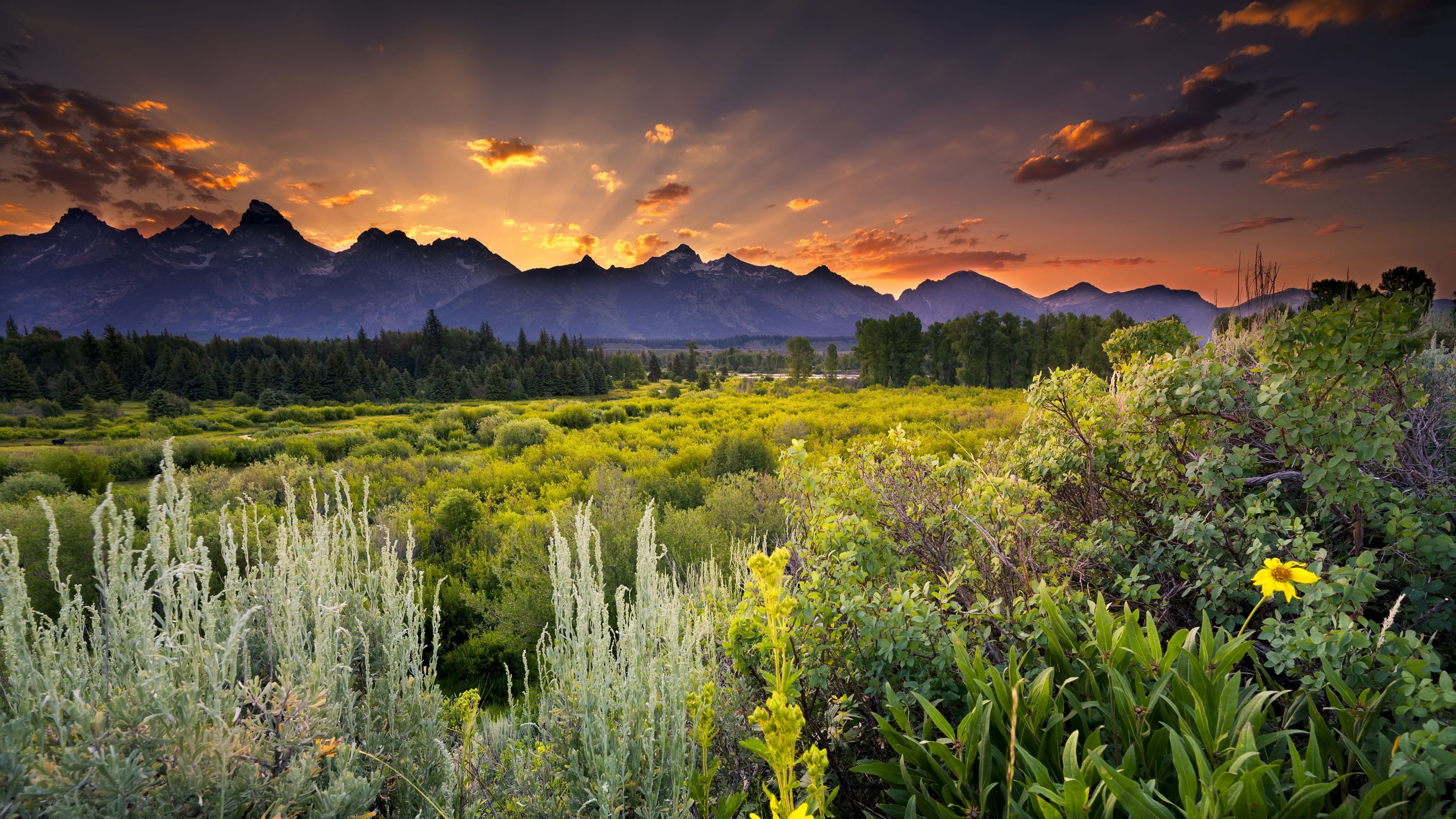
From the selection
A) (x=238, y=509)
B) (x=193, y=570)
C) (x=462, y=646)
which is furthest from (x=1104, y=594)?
(x=238, y=509)

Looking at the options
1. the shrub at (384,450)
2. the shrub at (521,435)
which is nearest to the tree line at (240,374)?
the shrub at (521,435)

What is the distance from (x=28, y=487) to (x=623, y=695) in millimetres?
17272

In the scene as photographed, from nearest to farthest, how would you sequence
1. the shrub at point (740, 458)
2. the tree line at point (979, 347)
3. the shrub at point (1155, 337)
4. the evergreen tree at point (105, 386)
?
the shrub at point (1155, 337)
the shrub at point (740, 458)
the tree line at point (979, 347)
the evergreen tree at point (105, 386)

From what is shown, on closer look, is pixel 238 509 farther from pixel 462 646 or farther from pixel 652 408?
pixel 652 408

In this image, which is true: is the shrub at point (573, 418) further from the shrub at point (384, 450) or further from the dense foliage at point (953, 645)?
the dense foliage at point (953, 645)

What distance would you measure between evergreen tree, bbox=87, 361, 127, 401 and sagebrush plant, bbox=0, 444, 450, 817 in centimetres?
6639

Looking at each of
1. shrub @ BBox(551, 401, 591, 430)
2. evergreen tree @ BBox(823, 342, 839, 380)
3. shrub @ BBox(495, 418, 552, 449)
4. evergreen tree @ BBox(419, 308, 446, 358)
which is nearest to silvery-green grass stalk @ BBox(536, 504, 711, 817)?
shrub @ BBox(495, 418, 552, 449)

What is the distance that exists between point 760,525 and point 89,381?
7129cm

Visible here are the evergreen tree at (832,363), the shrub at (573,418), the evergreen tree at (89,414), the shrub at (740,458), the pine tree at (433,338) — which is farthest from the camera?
the pine tree at (433,338)

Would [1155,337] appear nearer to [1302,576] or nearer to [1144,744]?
[1302,576]

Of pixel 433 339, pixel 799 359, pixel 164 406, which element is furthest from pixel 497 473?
pixel 433 339

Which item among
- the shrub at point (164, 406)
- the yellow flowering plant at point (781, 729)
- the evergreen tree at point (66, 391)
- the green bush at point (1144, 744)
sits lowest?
the green bush at point (1144, 744)

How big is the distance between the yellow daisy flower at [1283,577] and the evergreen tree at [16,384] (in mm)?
66543

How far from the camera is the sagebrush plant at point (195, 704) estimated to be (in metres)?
1.56
